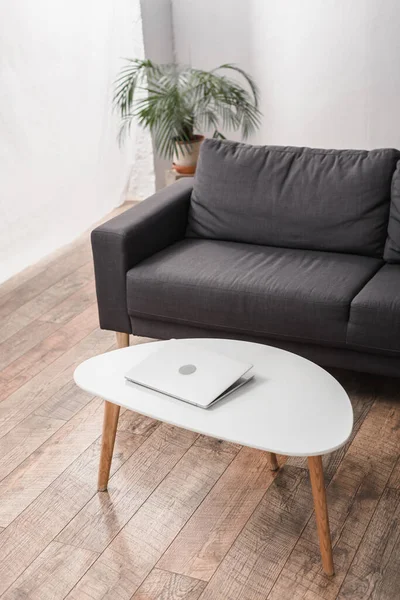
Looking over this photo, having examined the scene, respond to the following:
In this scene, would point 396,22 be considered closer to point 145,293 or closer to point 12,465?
point 145,293

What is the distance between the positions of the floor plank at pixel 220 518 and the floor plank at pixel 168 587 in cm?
2

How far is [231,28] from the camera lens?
5168 millimetres

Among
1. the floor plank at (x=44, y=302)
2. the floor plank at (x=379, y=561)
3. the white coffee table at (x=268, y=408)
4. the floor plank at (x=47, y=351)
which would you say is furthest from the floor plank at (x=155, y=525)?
the floor plank at (x=44, y=302)

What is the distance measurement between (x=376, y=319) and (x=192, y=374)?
77cm

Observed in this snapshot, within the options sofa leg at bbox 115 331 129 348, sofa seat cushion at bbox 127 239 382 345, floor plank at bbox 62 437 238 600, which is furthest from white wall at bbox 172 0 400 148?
floor plank at bbox 62 437 238 600

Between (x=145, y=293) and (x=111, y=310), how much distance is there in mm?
201

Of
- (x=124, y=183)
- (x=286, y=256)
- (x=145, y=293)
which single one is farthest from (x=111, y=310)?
(x=124, y=183)

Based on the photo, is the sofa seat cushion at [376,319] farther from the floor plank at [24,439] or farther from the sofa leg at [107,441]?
the floor plank at [24,439]

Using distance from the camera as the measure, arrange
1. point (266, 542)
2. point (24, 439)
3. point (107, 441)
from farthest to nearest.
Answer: point (24, 439), point (107, 441), point (266, 542)

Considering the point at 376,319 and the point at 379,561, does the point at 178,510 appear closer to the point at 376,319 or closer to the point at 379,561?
the point at 379,561

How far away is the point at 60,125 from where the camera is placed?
457 cm

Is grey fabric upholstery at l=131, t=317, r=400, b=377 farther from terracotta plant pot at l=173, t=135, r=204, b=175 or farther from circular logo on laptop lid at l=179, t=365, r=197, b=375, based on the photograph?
terracotta plant pot at l=173, t=135, r=204, b=175

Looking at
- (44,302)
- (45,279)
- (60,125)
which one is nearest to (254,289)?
(44,302)

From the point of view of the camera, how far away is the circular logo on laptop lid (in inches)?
87.9
